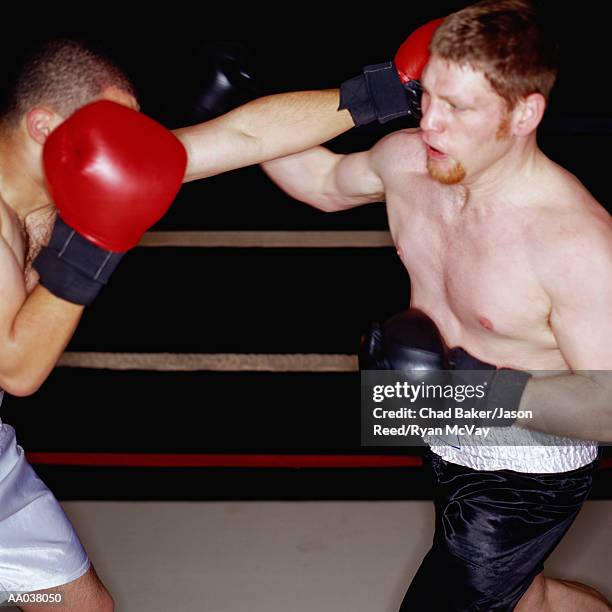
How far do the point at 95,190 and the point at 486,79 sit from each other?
70 centimetres

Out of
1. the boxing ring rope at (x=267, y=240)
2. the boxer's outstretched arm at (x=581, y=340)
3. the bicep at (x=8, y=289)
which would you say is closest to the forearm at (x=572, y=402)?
→ the boxer's outstretched arm at (x=581, y=340)

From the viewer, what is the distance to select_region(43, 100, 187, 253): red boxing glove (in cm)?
145

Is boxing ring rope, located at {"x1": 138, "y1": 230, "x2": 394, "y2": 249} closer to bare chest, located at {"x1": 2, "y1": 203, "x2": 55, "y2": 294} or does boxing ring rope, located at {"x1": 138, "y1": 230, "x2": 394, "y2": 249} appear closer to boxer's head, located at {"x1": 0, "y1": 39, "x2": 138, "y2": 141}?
bare chest, located at {"x1": 2, "y1": 203, "x2": 55, "y2": 294}

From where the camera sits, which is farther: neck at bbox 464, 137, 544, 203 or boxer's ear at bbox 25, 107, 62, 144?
neck at bbox 464, 137, 544, 203

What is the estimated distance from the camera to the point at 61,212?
1.50 metres

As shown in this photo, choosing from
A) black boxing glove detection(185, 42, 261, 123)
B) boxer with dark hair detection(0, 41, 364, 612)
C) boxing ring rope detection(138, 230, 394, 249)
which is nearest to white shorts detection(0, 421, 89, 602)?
boxer with dark hair detection(0, 41, 364, 612)

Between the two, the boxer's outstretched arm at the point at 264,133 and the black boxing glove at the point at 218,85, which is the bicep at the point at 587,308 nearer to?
the boxer's outstretched arm at the point at 264,133

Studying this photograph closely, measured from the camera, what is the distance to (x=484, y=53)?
155 cm

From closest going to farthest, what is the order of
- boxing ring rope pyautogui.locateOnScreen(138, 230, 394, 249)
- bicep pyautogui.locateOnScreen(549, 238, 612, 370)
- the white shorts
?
bicep pyautogui.locateOnScreen(549, 238, 612, 370) → the white shorts → boxing ring rope pyautogui.locateOnScreen(138, 230, 394, 249)

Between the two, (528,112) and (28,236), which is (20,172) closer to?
(28,236)

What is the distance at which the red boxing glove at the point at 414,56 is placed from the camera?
183 cm


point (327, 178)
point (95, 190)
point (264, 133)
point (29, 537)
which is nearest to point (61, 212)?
point (95, 190)

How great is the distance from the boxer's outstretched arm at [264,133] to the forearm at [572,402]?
69 centimetres

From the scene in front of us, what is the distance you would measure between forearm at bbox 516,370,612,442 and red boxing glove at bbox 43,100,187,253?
747mm
